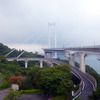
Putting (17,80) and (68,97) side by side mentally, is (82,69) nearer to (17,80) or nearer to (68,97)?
(68,97)

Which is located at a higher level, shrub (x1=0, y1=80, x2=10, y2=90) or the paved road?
shrub (x1=0, y1=80, x2=10, y2=90)

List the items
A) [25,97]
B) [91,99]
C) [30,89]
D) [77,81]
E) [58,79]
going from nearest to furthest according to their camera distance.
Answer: [91,99] → [58,79] → [25,97] → [30,89] → [77,81]

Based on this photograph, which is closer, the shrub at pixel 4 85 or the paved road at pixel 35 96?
the paved road at pixel 35 96

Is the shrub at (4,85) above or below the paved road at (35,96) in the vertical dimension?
above

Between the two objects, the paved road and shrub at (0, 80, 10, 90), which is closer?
the paved road

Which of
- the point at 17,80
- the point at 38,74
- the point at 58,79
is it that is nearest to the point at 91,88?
the point at 58,79

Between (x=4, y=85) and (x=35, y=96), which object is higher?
(x=4, y=85)

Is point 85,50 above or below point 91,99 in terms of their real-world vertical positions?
above

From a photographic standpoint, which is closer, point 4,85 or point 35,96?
point 35,96

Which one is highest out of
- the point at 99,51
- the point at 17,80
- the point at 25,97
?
the point at 99,51

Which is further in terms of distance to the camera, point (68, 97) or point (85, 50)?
point (85, 50)

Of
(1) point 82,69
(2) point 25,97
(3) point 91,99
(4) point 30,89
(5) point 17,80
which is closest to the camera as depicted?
(3) point 91,99
